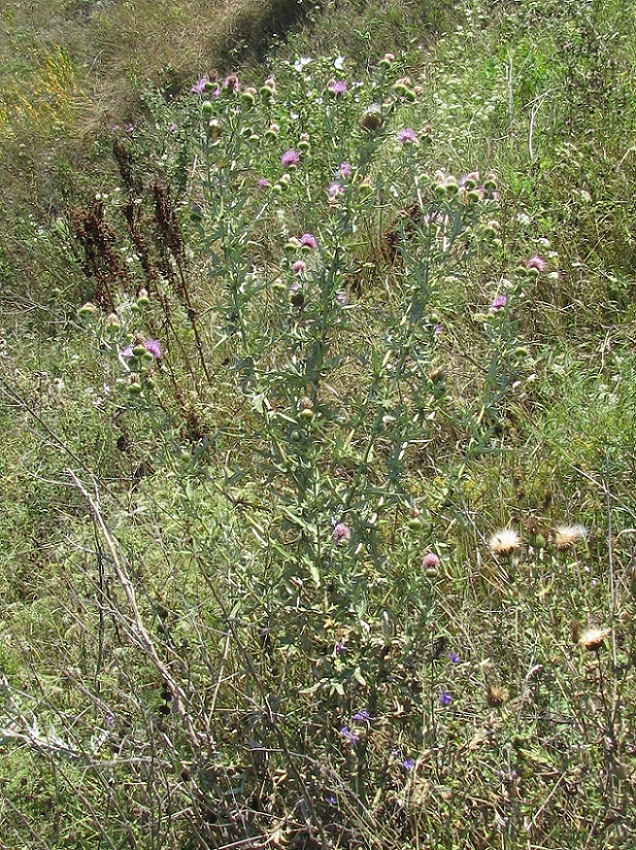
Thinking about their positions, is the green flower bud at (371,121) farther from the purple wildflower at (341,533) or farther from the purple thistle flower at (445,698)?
the purple thistle flower at (445,698)

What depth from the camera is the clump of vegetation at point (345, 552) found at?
68.0 inches

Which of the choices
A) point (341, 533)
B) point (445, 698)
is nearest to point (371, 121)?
point (341, 533)

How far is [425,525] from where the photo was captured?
6.41 feet

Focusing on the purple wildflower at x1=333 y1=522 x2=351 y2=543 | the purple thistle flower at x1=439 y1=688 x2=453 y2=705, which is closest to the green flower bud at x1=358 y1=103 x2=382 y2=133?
the purple wildflower at x1=333 y1=522 x2=351 y2=543

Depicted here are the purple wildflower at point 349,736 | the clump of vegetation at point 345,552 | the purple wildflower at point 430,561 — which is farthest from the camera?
the purple wildflower at point 430,561

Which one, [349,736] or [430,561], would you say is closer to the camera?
[349,736]

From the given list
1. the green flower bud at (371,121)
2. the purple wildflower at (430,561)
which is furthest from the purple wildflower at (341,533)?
the green flower bud at (371,121)

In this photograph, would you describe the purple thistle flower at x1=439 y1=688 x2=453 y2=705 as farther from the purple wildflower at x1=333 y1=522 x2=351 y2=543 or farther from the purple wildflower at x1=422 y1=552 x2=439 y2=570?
the purple wildflower at x1=333 y1=522 x2=351 y2=543

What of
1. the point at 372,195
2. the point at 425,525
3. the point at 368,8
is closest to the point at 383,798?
the point at 425,525

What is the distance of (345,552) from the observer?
1.88m

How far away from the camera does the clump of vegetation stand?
173 centimetres

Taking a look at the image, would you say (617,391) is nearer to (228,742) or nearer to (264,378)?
(264,378)

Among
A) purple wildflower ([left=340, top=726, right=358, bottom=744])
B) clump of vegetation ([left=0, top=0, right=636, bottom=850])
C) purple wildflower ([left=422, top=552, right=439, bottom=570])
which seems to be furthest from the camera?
purple wildflower ([left=422, top=552, right=439, bottom=570])

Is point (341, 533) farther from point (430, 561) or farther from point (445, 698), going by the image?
point (445, 698)
